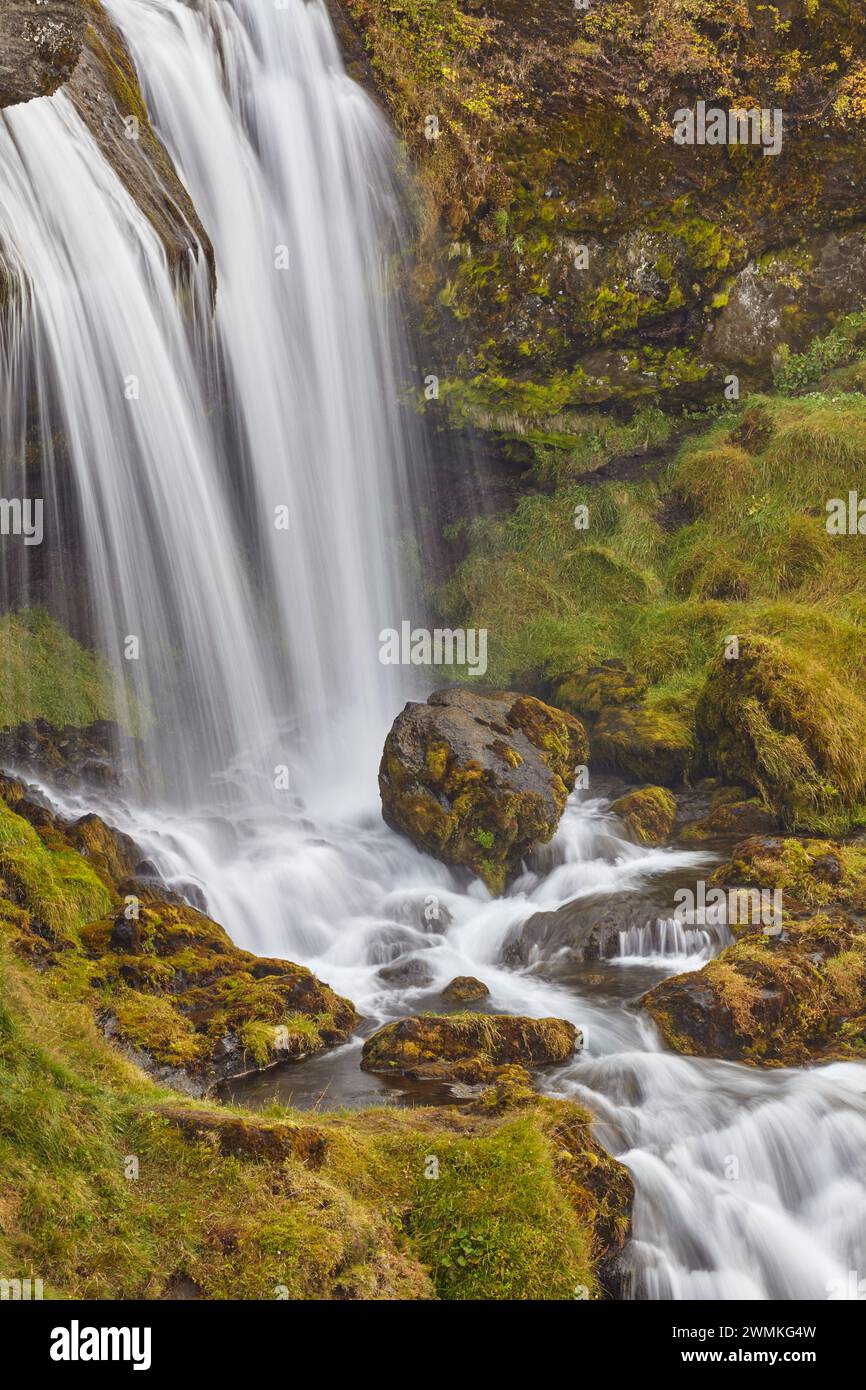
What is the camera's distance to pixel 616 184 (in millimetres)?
13930

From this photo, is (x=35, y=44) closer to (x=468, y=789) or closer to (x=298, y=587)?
(x=468, y=789)

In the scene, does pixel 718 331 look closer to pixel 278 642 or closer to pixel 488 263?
pixel 488 263

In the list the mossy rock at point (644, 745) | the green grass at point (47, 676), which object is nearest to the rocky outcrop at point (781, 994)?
the mossy rock at point (644, 745)

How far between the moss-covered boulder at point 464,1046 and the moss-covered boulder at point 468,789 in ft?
8.81

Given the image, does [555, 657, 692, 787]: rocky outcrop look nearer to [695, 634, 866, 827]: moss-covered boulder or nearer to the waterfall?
[695, 634, 866, 827]: moss-covered boulder

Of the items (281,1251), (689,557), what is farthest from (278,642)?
(281,1251)

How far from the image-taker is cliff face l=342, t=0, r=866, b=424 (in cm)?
1358

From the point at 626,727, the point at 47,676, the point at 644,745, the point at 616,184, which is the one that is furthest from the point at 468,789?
the point at 616,184

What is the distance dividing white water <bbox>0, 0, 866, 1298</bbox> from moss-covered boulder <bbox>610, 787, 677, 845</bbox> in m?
0.28

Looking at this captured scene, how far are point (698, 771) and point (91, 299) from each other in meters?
7.27

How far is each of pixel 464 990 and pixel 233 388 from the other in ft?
24.4

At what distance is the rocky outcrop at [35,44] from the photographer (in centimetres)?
599

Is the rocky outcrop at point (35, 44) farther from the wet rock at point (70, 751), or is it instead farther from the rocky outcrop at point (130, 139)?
the wet rock at point (70, 751)

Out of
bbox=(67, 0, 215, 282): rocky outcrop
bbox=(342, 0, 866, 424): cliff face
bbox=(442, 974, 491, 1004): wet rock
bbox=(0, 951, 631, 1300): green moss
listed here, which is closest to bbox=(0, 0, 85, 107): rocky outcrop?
bbox=(67, 0, 215, 282): rocky outcrop
